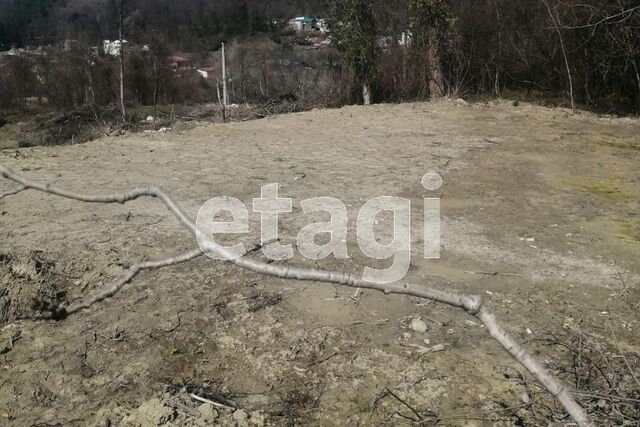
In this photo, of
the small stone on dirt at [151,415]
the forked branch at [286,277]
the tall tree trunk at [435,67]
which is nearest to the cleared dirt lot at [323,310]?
the small stone on dirt at [151,415]

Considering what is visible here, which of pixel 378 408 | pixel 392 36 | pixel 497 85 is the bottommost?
pixel 378 408

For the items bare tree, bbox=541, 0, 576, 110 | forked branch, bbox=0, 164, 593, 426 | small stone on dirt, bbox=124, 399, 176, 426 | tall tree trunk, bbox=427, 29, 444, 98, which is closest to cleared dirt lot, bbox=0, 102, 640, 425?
small stone on dirt, bbox=124, 399, 176, 426

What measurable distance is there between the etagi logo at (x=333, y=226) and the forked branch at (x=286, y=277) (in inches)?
84.5

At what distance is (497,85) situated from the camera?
36.8ft

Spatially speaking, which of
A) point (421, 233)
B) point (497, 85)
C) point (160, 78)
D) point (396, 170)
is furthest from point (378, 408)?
point (160, 78)

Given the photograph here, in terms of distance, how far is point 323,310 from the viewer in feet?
10.1

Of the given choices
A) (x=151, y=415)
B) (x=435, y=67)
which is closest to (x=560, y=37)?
(x=435, y=67)

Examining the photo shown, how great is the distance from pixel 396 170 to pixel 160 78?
21.4m

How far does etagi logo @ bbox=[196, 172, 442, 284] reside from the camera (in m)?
3.77

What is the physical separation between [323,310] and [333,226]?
130 centimetres

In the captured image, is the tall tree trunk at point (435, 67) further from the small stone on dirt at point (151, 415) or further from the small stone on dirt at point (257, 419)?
the small stone on dirt at point (151, 415)

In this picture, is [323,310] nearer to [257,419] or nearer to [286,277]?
[257,419]

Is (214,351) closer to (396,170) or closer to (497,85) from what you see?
(396,170)

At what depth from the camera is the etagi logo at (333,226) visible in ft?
12.4
